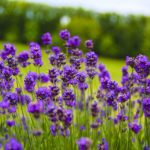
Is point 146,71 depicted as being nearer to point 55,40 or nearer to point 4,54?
point 4,54

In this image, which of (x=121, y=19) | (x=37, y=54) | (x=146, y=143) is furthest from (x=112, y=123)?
(x=121, y=19)

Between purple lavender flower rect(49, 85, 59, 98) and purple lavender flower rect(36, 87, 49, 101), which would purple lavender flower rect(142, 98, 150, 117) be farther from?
purple lavender flower rect(36, 87, 49, 101)

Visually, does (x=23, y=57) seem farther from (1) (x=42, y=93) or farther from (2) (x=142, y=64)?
(2) (x=142, y=64)

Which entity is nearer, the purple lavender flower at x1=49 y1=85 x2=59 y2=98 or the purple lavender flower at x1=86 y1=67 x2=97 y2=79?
the purple lavender flower at x1=49 y1=85 x2=59 y2=98

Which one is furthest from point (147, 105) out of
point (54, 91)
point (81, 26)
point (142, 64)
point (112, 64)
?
point (81, 26)

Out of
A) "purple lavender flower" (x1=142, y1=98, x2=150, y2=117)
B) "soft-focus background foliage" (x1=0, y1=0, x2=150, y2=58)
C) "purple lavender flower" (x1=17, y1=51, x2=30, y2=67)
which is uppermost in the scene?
"soft-focus background foliage" (x1=0, y1=0, x2=150, y2=58)

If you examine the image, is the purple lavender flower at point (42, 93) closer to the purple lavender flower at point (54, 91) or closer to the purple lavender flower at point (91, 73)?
the purple lavender flower at point (54, 91)

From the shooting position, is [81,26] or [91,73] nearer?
Answer: [91,73]

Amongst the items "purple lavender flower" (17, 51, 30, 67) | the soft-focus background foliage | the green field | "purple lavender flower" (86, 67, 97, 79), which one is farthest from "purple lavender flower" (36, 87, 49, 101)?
the soft-focus background foliage
